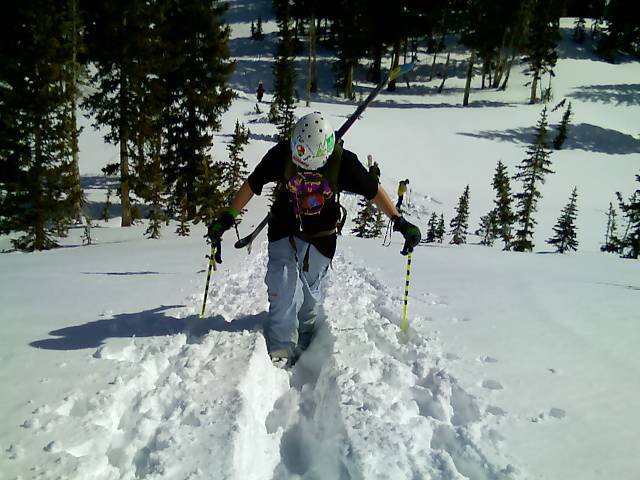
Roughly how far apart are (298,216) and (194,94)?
56.4ft

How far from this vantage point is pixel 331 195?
3961 millimetres

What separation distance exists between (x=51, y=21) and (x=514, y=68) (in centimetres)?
5290

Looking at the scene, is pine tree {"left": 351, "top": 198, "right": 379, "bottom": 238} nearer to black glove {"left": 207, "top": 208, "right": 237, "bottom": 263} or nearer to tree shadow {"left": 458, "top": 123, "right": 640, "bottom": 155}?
black glove {"left": 207, "top": 208, "right": 237, "bottom": 263}

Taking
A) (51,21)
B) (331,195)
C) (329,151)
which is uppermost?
(51,21)

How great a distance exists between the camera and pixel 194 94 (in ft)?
61.8

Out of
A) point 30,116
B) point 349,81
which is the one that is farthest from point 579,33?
point 30,116

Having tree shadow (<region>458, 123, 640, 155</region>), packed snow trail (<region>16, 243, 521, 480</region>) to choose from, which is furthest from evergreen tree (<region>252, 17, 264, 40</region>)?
packed snow trail (<region>16, 243, 521, 480</region>)

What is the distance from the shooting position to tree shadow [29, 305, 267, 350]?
379cm

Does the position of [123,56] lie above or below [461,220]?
above

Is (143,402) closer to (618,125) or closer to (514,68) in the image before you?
(618,125)

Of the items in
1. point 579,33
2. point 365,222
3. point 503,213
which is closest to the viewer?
point 365,222

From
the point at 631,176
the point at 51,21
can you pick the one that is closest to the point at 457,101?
the point at 631,176

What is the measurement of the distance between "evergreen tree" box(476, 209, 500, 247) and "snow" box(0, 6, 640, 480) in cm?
1469

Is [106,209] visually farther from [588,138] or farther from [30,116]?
[588,138]
